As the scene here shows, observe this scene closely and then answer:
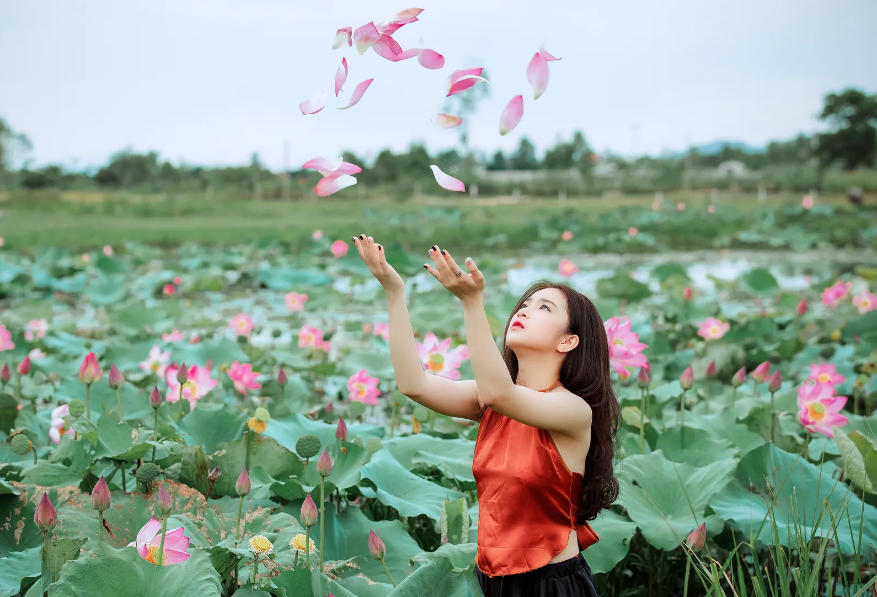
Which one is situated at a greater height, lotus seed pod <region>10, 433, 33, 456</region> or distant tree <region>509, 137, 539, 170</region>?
distant tree <region>509, 137, 539, 170</region>

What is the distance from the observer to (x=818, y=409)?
6.16ft

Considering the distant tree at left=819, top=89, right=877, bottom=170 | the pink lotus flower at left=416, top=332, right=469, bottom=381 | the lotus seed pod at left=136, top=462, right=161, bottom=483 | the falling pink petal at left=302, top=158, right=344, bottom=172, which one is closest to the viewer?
the falling pink petal at left=302, top=158, right=344, bottom=172

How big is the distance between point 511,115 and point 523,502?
20.7 inches

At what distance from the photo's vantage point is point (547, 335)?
3.92ft

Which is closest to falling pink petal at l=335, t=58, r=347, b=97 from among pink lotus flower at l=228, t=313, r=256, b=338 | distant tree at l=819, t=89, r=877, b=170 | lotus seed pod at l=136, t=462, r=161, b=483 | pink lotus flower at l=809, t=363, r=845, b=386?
lotus seed pod at l=136, t=462, r=161, b=483

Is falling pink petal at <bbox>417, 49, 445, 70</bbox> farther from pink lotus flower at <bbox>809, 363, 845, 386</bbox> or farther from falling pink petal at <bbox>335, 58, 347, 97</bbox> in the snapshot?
pink lotus flower at <bbox>809, 363, 845, 386</bbox>

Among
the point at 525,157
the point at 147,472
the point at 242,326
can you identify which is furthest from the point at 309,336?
the point at 147,472

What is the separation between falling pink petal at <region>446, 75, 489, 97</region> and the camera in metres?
1.01

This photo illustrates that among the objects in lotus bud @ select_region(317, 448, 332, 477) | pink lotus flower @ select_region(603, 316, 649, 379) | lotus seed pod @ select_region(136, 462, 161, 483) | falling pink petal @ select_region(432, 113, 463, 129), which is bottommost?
lotus seed pod @ select_region(136, 462, 161, 483)

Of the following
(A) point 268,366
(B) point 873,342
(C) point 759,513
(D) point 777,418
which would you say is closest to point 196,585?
(C) point 759,513

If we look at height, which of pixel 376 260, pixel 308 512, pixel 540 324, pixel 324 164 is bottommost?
pixel 308 512

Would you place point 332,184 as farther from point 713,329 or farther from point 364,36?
point 713,329

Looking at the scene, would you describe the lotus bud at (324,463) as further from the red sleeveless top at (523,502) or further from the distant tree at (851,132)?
the distant tree at (851,132)

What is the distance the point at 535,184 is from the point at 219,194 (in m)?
10.2
